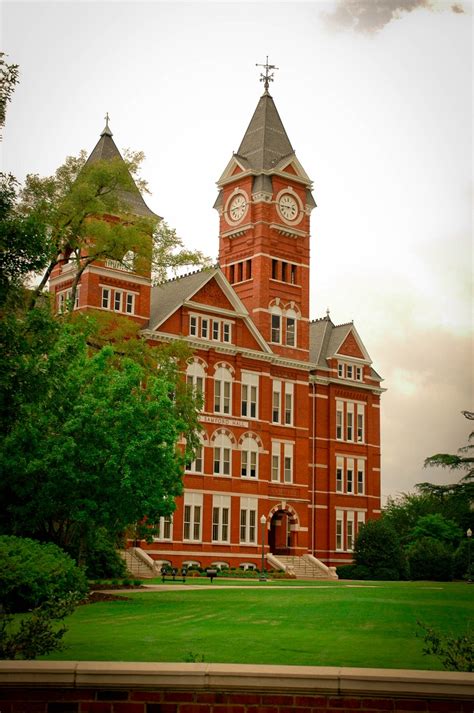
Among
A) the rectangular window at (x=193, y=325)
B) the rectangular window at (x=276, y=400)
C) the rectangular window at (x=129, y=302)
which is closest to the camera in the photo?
the rectangular window at (x=129, y=302)

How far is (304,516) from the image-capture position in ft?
221

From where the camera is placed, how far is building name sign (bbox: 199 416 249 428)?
61.4 m

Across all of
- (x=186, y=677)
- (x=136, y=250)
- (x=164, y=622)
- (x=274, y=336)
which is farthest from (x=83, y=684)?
(x=274, y=336)

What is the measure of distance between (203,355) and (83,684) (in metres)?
53.5

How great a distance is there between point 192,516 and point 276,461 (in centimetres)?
889

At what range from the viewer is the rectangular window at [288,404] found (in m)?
67.8

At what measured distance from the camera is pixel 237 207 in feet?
229

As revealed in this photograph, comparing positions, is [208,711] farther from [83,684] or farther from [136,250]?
[136,250]

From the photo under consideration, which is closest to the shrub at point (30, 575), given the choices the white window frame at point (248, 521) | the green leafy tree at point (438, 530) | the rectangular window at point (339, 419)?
the white window frame at point (248, 521)

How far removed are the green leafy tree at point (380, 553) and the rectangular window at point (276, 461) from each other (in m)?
7.25

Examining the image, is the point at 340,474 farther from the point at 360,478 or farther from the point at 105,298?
the point at 105,298

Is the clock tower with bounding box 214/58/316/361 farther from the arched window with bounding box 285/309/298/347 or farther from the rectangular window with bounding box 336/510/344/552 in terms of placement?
the rectangular window with bounding box 336/510/344/552

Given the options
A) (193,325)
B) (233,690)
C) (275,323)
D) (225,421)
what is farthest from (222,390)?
(233,690)

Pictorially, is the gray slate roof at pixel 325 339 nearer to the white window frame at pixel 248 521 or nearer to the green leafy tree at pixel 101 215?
the white window frame at pixel 248 521
